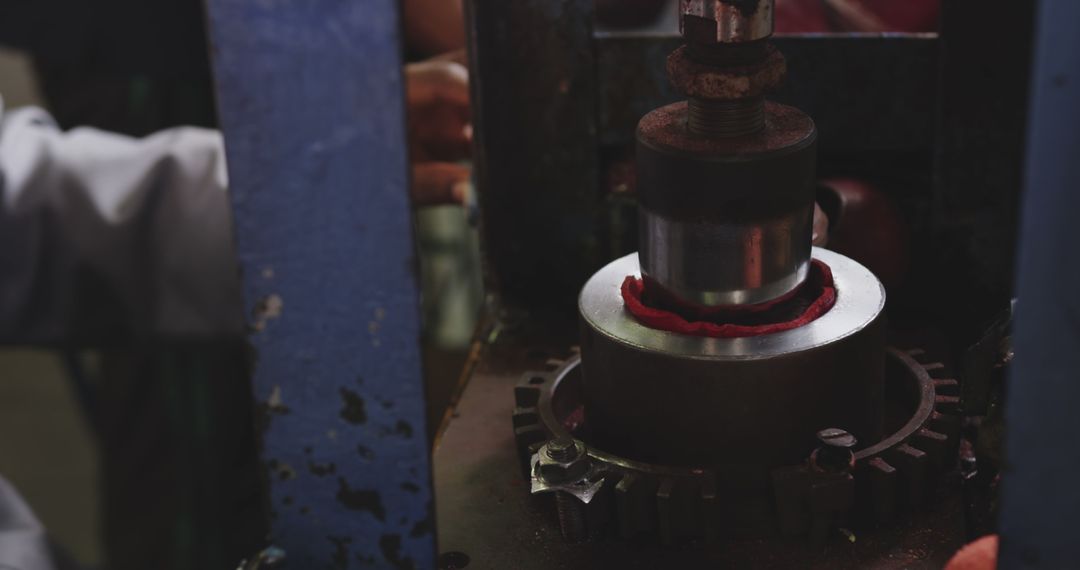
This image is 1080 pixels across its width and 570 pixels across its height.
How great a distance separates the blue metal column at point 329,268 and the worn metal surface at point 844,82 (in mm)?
715

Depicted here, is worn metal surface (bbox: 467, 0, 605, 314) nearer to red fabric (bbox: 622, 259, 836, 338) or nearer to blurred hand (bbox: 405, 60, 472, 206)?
blurred hand (bbox: 405, 60, 472, 206)

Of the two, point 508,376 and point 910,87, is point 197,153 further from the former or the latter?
point 910,87

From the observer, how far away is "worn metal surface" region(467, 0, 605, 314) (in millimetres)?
1478

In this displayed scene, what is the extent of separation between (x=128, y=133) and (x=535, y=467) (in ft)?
8.53

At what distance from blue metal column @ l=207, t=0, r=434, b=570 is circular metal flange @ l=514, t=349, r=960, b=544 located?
230 millimetres

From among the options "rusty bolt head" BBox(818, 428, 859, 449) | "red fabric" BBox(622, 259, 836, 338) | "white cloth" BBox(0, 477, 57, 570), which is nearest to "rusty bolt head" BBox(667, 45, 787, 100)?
"red fabric" BBox(622, 259, 836, 338)

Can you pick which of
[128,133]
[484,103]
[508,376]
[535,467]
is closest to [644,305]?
[535,467]

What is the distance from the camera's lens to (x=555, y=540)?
1118 millimetres

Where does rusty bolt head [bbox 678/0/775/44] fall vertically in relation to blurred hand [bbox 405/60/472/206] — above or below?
above

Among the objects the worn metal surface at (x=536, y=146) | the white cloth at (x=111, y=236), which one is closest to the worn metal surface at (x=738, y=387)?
the worn metal surface at (x=536, y=146)

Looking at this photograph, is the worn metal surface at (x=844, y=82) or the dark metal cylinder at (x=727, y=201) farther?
the worn metal surface at (x=844, y=82)

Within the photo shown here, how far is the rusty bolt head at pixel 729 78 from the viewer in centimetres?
102

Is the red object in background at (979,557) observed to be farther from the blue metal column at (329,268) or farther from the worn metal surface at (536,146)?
the worn metal surface at (536,146)

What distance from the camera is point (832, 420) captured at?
1107 mm
